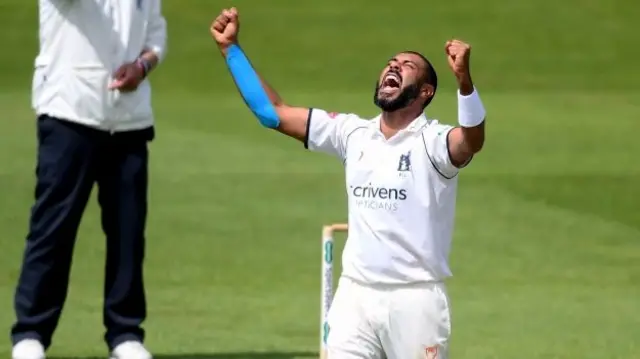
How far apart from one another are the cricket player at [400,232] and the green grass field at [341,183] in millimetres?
1950

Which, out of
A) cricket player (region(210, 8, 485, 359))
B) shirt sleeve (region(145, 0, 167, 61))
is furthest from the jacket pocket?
cricket player (region(210, 8, 485, 359))

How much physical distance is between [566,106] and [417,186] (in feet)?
39.2

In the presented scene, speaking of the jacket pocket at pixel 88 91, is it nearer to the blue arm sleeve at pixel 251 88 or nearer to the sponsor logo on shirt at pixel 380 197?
the blue arm sleeve at pixel 251 88

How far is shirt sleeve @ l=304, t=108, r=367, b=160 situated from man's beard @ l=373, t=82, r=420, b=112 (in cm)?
21

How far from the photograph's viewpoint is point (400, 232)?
20.5 feet

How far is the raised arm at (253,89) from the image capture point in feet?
21.9

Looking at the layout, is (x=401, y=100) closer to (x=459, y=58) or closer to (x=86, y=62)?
(x=459, y=58)

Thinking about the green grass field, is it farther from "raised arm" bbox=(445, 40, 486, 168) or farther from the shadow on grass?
"raised arm" bbox=(445, 40, 486, 168)

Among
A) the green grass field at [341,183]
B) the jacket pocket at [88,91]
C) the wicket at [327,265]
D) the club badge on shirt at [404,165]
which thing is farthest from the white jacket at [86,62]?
the club badge on shirt at [404,165]

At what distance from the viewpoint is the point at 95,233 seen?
11.2m

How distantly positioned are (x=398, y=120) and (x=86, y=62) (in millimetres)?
1814

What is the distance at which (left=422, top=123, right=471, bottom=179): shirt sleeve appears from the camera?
20.3 feet

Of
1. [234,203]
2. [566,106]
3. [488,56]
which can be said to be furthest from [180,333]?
[488,56]

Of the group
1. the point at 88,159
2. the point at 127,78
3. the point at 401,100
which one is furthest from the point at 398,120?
the point at 88,159
